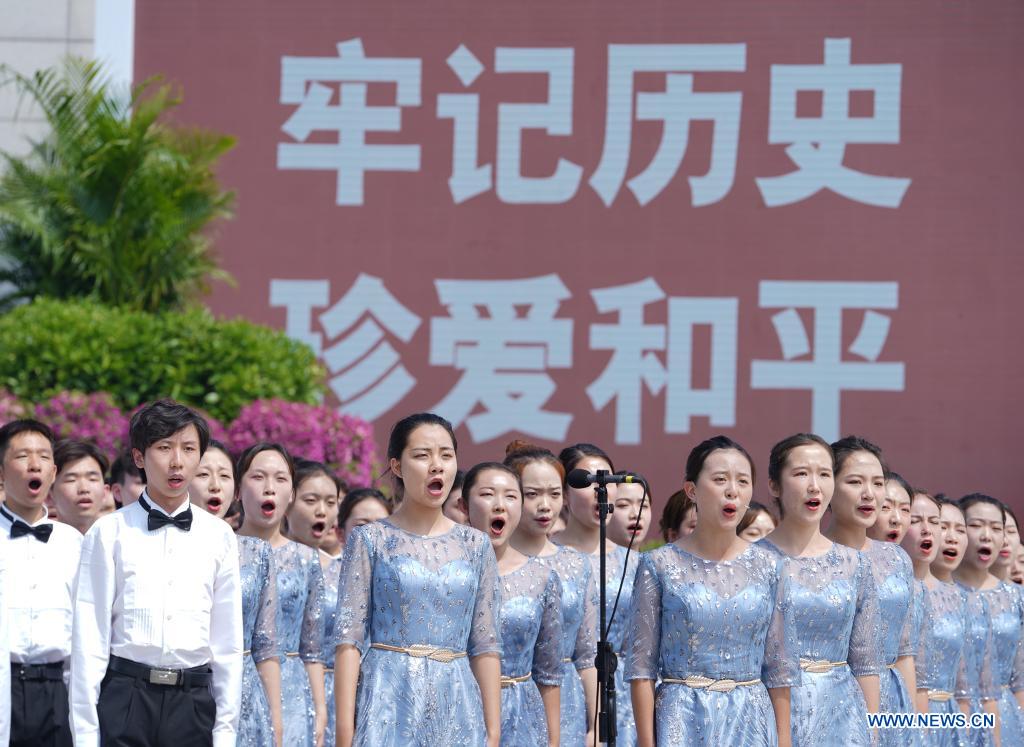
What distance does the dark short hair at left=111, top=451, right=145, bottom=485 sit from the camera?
17.9 feet

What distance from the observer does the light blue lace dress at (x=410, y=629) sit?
4156 mm

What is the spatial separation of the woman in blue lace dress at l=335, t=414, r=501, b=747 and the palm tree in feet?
20.0

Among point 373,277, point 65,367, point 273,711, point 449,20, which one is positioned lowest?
point 273,711

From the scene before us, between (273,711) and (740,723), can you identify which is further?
(273,711)

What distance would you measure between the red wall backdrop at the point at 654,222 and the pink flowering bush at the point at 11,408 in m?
2.00

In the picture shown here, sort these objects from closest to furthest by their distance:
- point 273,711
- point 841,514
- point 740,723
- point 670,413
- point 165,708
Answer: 1. point 165,708
2. point 740,723
3. point 273,711
4. point 841,514
5. point 670,413

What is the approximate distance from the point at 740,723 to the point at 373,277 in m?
6.86

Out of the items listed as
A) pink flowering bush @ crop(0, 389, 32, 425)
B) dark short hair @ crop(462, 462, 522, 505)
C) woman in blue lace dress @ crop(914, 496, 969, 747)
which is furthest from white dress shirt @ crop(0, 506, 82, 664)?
pink flowering bush @ crop(0, 389, 32, 425)

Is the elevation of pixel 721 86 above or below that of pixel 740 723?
above

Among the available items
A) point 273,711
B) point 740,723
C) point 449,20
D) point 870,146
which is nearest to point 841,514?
point 740,723

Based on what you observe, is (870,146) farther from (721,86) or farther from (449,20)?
(449,20)

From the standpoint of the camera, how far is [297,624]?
5.33 metres

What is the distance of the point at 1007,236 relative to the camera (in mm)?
10492

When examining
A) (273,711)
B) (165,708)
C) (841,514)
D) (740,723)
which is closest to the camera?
(165,708)
